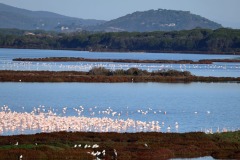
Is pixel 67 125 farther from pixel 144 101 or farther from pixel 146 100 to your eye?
pixel 146 100


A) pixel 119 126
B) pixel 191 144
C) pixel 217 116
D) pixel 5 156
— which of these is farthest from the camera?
pixel 217 116

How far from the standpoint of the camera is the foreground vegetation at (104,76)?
7438 centimetres

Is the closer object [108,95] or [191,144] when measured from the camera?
[191,144]

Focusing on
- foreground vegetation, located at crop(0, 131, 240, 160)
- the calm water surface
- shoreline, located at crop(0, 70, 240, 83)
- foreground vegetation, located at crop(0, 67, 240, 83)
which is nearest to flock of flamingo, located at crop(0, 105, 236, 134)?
the calm water surface

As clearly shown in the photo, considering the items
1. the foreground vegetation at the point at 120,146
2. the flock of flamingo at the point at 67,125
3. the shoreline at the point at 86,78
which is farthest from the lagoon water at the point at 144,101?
the foreground vegetation at the point at 120,146

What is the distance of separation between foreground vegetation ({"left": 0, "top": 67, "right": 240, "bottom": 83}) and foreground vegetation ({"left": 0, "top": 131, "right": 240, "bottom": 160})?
4100 cm

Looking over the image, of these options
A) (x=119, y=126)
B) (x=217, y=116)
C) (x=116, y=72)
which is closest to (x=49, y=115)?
(x=119, y=126)

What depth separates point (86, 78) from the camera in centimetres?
7625

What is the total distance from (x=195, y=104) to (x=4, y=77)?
23.6 m

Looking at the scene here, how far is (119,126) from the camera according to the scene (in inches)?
1569

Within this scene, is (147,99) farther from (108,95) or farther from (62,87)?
(62,87)

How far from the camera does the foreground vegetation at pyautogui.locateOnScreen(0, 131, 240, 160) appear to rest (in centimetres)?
2873

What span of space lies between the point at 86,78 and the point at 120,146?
4545 centimetres

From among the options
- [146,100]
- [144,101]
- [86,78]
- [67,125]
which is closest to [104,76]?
[86,78]
